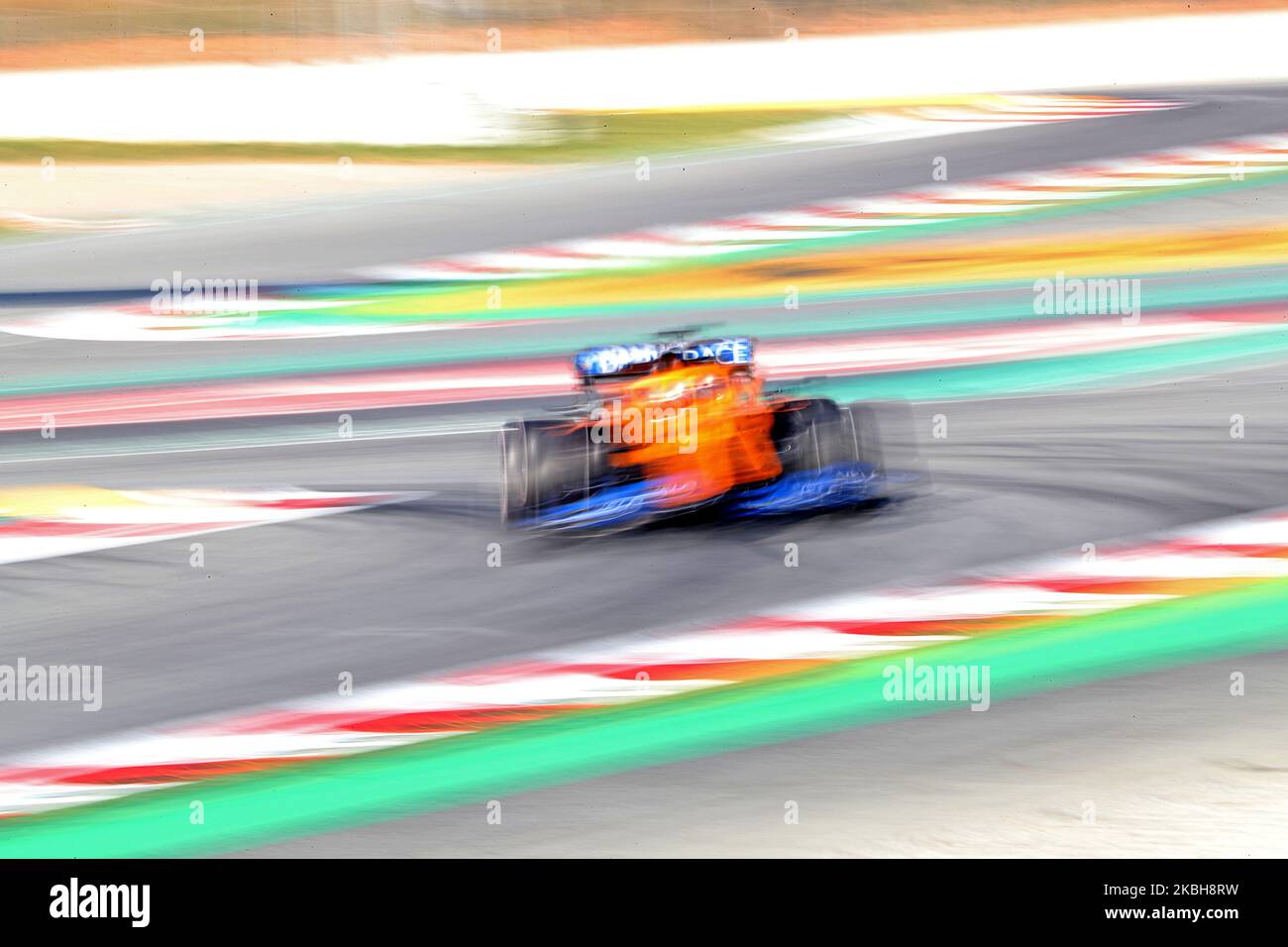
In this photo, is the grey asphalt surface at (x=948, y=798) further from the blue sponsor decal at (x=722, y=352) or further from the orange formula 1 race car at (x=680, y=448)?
the blue sponsor decal at (x=722, y=352)

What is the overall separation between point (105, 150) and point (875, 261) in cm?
800

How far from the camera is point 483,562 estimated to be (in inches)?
256

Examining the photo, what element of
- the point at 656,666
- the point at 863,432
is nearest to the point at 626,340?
the point at 863,432

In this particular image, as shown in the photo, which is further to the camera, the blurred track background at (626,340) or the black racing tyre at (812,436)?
the black racing tyre at (812,436)

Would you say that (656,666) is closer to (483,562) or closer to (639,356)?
(483,562)

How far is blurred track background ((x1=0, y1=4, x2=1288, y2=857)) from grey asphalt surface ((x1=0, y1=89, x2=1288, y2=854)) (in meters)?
0.02

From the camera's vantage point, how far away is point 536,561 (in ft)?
21.1

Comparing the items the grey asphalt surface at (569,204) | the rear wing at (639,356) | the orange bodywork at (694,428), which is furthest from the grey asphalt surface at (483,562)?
the grey asphalt surface at (569,204)

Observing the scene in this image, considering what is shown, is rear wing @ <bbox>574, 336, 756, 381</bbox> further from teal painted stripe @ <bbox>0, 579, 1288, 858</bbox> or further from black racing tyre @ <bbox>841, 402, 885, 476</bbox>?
teal painted stripe @ <bbox>0, 579, 1288, 858</bbox>

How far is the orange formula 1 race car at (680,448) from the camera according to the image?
21.1 feet

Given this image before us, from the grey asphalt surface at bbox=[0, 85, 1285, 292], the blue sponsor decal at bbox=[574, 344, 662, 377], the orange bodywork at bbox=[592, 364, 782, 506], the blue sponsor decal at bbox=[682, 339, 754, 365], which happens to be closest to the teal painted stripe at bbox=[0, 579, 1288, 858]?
the orange bodywork at bbox=[592, 364, 782, 506]
